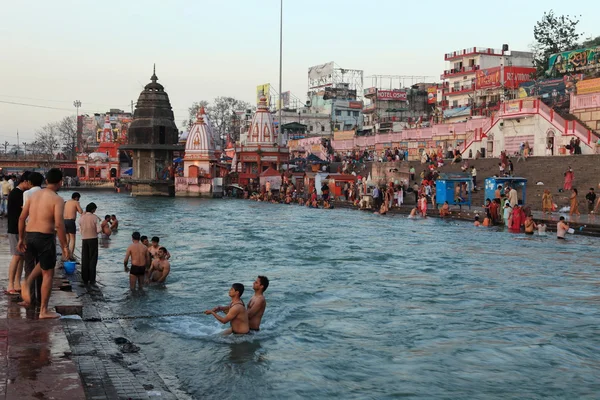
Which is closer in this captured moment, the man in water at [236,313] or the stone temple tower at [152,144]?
the man in water at [236,313]

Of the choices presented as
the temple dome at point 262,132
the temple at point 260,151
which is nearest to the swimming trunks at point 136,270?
the temple at point 260,151

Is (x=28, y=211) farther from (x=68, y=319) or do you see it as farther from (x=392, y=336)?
(x=392, y=336)

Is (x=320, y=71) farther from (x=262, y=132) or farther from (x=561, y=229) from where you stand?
(x=561, y=229)

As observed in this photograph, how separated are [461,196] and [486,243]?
11527 millimetres

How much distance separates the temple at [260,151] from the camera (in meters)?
60.0

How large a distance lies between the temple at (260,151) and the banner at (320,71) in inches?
1391

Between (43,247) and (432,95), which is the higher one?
(432,95)

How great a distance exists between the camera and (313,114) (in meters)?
90.2

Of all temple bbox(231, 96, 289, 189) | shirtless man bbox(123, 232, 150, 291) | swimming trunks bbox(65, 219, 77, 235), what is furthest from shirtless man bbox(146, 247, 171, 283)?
temple bbox(231, 96, 289, 189)

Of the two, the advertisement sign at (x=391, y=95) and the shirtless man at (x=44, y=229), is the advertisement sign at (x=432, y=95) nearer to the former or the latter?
the advertisement sign at (x=391, y=95)

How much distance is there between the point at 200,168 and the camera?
59.1 m

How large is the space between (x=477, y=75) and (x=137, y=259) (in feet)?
177

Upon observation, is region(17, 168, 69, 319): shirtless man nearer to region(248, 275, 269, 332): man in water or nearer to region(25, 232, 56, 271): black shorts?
region(25, 232, 56, 271): black shorts

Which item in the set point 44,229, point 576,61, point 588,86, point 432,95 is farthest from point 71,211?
point 432,95
